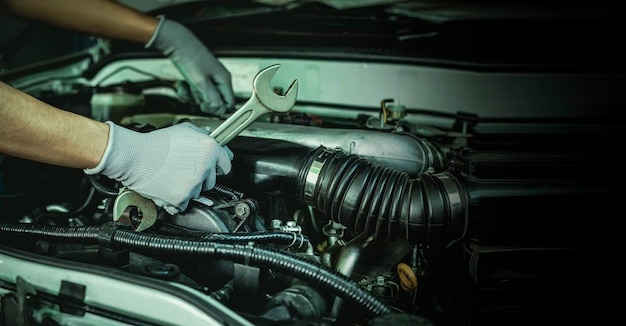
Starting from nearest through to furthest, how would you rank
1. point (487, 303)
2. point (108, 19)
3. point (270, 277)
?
point (487, 303), point (270, 277), point (108, 19)

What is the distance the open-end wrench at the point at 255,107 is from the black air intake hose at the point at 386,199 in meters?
0.19

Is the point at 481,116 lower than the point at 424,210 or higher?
higher

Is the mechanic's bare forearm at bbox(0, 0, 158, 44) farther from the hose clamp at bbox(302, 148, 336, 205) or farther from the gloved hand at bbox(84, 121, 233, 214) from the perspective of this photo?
the hose clamp at bbox(302, 148, 336, 205)

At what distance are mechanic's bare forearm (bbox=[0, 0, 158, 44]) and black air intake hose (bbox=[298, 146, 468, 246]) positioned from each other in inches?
55.7

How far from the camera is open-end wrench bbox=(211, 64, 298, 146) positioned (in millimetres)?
1121


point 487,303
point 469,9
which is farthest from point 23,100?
point 469,9

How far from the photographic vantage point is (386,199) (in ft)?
3.48

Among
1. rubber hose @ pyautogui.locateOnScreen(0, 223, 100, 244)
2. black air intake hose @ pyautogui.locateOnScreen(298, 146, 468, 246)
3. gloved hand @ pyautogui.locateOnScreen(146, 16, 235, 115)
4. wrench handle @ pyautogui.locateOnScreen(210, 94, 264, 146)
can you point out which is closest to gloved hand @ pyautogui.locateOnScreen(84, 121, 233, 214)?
wrench handle @ pyautogui.locateOnScreen(210, 94, 264, 146)

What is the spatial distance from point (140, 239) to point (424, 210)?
697 mm

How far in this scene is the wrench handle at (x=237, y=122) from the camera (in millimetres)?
1129

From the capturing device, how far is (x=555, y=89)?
177 cm

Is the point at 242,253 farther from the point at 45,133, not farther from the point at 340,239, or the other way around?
the point at 45,133

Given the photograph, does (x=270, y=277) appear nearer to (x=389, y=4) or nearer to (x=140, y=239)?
(x=140, y=239)

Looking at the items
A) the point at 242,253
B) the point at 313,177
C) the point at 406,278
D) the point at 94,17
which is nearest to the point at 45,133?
the point at 242,253
